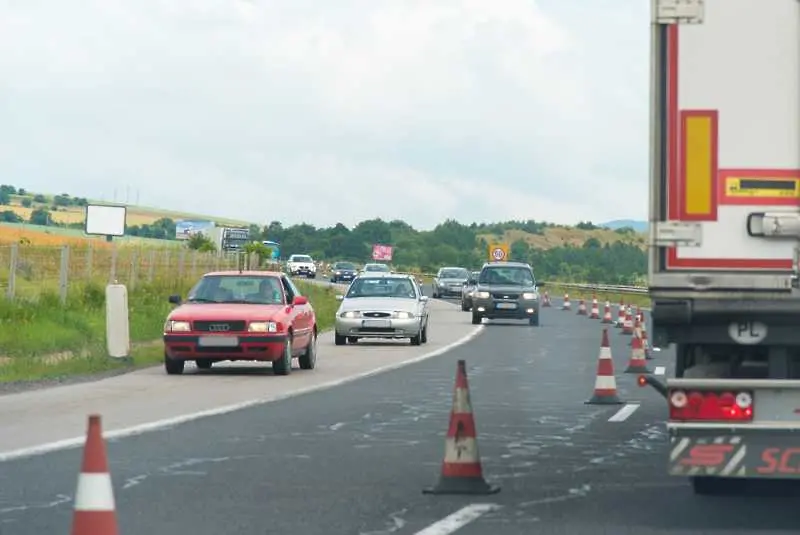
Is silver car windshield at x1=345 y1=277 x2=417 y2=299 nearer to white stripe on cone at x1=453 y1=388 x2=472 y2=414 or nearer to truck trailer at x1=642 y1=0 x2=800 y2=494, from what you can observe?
white stripe on cone at x1=453 y1=388 x2=472 y2=414

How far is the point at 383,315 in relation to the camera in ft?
115

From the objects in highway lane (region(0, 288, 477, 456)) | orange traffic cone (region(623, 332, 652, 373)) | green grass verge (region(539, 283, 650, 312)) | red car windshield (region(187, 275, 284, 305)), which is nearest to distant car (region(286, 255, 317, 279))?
green grass verge (region(539, 283, 650, 312))

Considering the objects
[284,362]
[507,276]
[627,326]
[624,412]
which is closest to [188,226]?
[507,276]

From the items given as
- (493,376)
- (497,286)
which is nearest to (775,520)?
(493,376)

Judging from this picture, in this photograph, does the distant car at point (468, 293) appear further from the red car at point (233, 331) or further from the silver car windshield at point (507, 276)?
the red car at point (233, 331)

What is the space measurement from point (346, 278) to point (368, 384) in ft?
305

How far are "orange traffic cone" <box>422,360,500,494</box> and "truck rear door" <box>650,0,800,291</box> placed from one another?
2.00 m

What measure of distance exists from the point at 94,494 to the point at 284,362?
1759 centimetres

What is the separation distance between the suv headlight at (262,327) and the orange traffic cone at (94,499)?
56.5ft

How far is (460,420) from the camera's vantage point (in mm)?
11812

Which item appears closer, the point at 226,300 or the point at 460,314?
the point at 226,300

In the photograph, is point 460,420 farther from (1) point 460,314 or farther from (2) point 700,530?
(1) point 460,314

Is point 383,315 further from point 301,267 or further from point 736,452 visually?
point 301,267

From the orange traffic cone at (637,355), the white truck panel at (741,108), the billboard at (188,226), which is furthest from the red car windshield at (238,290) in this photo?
the billboard at (188,226)
